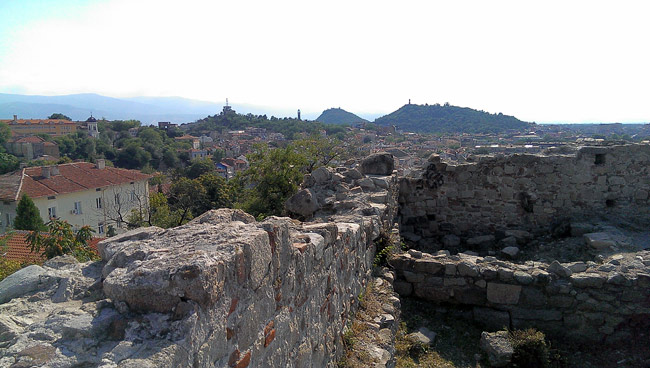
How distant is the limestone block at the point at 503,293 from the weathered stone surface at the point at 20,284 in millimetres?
5361

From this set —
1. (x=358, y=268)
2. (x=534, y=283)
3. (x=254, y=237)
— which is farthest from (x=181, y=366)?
(x=534, y=283)

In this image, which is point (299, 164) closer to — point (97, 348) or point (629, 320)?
point (629, 320)

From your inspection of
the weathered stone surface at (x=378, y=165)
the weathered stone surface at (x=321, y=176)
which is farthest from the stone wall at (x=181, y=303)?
the weathered stone surface at (x=378, y=165)

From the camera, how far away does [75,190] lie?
28.7 metres

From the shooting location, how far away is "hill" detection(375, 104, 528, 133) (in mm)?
84625

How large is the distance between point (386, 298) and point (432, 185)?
479 cm

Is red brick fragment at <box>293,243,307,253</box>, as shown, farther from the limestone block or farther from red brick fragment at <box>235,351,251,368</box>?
the limestone block

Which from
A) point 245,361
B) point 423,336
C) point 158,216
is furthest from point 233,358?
point 158,216

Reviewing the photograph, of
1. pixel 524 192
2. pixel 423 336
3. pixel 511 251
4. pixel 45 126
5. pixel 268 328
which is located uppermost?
pixel 268 328

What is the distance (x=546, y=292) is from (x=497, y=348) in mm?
1250

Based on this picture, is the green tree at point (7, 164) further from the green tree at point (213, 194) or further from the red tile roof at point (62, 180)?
the green tree at point (213, 194)

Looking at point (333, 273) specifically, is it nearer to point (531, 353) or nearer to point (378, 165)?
point (531, 353)

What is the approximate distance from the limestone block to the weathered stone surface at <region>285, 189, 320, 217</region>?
A: 8.71 feet

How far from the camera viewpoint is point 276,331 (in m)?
2.56
